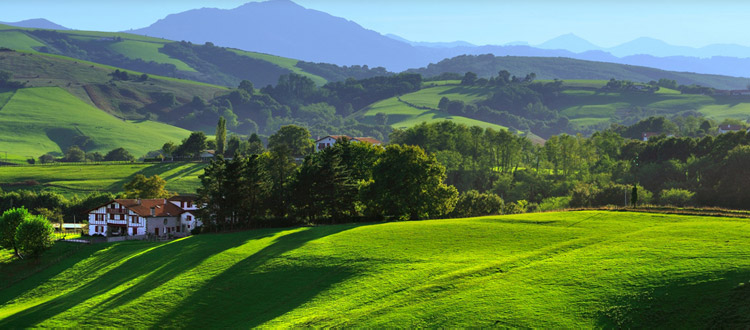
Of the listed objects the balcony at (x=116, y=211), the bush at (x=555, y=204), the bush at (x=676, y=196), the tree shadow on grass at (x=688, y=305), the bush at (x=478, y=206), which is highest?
the tree shadow on grass at (x=688, y=305)

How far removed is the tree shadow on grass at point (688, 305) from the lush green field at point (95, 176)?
136691 millimetres

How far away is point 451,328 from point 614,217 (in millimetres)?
34874

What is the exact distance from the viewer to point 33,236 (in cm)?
9444

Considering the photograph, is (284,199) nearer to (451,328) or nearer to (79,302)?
(79,302)

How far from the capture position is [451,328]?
48.4 metres

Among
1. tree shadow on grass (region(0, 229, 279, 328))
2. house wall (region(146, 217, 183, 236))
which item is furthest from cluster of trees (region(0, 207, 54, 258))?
house wall (region(146, 217, 183, 236))

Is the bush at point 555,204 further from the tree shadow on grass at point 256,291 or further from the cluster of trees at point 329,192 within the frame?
the tree shadow on grass at point 256,291

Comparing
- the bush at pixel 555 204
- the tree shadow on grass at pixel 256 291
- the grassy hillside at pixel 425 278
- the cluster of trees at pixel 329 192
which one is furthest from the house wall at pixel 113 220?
the bush at pixel 555 204

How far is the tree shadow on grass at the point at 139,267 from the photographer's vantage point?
6875 cm

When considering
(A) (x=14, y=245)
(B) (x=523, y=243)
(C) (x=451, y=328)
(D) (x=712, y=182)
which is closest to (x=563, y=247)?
(B) (x=523, y=243)

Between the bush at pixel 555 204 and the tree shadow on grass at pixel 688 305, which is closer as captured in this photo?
the tree shadow on grass at pixel 688 305

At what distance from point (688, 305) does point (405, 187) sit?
5629 cm

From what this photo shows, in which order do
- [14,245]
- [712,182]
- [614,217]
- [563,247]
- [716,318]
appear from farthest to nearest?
[712,182] → [14,245] → [614,217] → [563,247] → [716,318]

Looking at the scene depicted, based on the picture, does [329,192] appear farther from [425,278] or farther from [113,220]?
[425,278]
